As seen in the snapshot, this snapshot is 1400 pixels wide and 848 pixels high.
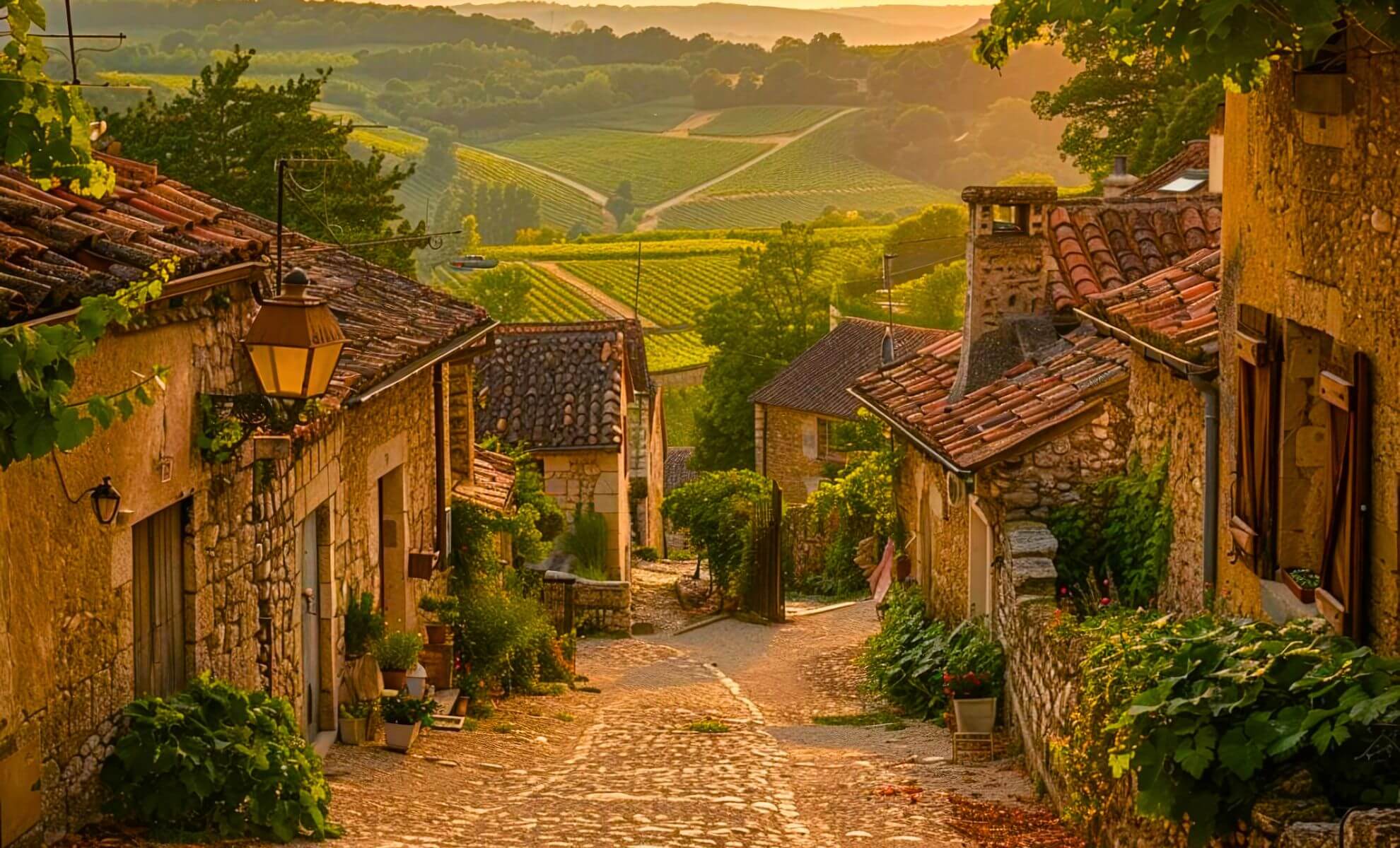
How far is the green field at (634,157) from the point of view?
113062 mm

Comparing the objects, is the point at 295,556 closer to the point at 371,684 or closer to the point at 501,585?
the point at 371,684

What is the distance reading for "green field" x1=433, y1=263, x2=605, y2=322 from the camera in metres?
61.1

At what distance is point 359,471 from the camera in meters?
11.4

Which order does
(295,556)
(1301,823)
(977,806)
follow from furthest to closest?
1. (295,556)
2. (977,806)
3. (1301,823)

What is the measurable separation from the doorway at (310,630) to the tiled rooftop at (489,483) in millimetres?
5021

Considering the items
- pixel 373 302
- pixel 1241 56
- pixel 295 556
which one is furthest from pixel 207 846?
pixel 373 302

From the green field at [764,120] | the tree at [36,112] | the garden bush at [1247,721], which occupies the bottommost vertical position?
the garden bush at [1247,721]

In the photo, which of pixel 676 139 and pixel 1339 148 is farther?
pixel 676 139

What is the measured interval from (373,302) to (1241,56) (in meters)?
9.00

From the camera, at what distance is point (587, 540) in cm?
2586

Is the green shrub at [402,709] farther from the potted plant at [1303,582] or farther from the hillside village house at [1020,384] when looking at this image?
the potted plant at [1303,582]

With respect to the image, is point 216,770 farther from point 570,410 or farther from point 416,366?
point 570,410

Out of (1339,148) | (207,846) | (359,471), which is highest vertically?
(1339,148)

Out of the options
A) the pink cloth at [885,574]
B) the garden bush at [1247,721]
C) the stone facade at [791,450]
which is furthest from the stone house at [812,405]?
the garden bush at [1247,721]
